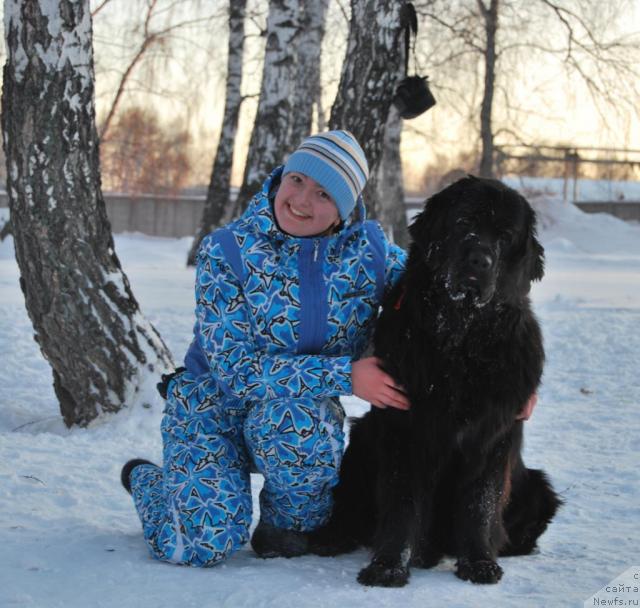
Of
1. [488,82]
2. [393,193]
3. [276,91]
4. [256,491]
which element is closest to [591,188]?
[488,82]

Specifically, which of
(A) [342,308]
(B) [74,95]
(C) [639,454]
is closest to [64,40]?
(B) [74,95]

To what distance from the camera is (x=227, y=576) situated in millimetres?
2441

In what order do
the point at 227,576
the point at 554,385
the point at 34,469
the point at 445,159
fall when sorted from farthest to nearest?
the point at 445,159 < the point at 554,385 < the point at 34,469 < the point at 227,576

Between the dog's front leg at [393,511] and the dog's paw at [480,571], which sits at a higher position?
the dog's front leg at [393,511]

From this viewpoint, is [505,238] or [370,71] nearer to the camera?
[505,238]

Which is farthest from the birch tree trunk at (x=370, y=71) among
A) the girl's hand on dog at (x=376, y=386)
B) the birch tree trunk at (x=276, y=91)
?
the girl's hand on dog at (x=376, y=386)

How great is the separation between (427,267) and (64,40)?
7.84 feet

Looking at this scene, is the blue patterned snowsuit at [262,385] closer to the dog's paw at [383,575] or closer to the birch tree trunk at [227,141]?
the dog's paw at [383,575]

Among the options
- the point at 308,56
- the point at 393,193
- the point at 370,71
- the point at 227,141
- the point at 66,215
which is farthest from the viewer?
the point at 393,193

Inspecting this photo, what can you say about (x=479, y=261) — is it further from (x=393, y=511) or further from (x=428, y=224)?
(x=393, y=511)

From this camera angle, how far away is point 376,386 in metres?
2.55

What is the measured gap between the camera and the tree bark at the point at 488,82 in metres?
13.9

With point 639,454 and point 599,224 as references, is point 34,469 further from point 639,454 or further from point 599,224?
point 599,224

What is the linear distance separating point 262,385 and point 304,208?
1.78 feet
